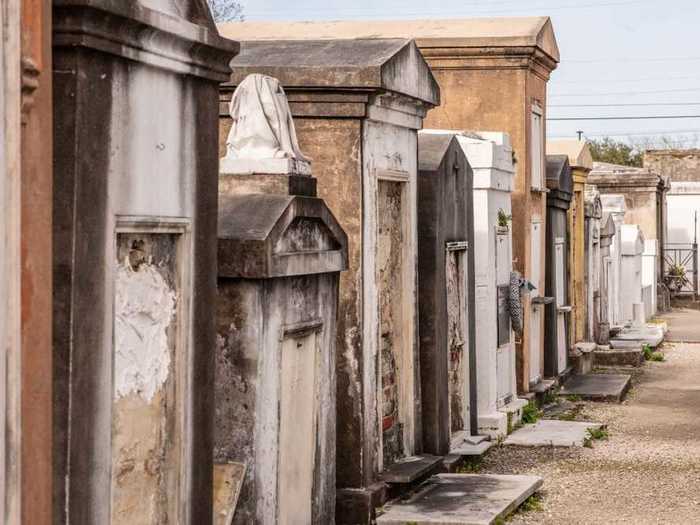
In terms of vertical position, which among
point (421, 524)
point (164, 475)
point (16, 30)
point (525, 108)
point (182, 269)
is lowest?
point (421, 524)

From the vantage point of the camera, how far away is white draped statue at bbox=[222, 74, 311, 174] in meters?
7.27

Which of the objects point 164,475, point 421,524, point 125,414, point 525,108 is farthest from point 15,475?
point 525,108

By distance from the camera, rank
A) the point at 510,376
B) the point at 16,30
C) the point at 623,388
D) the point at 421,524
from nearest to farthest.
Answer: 1. the point at 16,30
2. the point at 421,524
3. the point at 510,376
4. the point at 623,388

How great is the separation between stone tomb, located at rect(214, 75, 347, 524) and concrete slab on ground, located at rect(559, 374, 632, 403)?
339 inches

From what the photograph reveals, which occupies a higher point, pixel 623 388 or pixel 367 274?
pixel 367 274

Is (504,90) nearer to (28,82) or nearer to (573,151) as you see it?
(573,151)

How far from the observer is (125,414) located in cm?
Result: 540

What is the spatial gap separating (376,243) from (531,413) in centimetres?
545

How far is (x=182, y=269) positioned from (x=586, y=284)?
1463cm

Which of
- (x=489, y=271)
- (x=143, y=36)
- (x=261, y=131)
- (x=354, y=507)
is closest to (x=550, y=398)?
(x=489, y=271)

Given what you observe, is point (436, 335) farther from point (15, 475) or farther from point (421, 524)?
point (15, 475)

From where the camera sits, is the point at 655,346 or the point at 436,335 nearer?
the point at 436,335

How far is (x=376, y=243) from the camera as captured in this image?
30.0 ft

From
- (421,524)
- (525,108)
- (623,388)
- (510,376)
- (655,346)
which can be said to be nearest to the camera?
(421,524)
